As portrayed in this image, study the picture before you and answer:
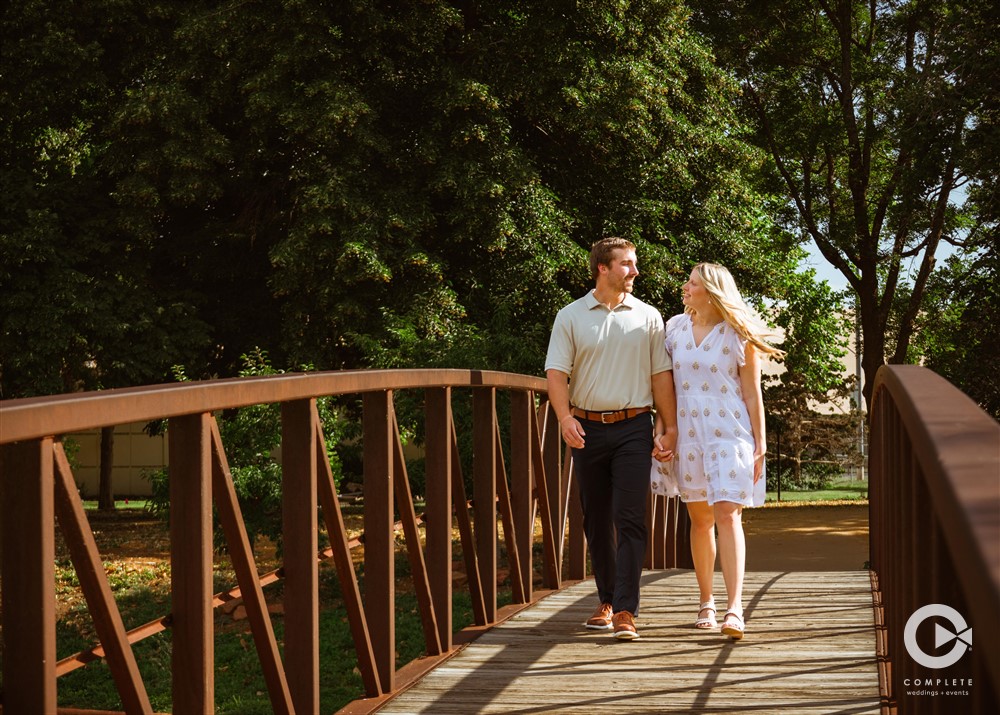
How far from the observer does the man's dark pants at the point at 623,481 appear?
16.8ft

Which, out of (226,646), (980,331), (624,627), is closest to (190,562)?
(624,627)

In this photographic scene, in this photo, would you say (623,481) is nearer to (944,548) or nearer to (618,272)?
(618,272)

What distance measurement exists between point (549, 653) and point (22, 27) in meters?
15.2

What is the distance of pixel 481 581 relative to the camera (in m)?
5.29

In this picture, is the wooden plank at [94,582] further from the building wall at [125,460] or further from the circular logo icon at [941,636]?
the building wall at [125,460]

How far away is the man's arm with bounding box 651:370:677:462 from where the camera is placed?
17.0 ft

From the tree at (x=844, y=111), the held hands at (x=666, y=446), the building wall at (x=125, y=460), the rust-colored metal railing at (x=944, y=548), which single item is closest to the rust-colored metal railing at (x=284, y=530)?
the held hands at (x=666, y=446)

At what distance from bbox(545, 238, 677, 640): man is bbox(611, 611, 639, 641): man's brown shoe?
0.05m

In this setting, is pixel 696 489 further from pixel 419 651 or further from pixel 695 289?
pixel 419 651

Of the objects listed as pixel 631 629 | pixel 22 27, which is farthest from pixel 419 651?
pixel 22 27

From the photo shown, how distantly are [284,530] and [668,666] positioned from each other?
71.7 inches

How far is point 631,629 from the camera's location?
5.00 m

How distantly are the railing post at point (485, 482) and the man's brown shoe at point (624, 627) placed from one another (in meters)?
0.64

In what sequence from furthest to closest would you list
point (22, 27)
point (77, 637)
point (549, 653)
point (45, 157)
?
point (45, 157)
point (22, 27)
point (77, 637)
point (549, 653)
